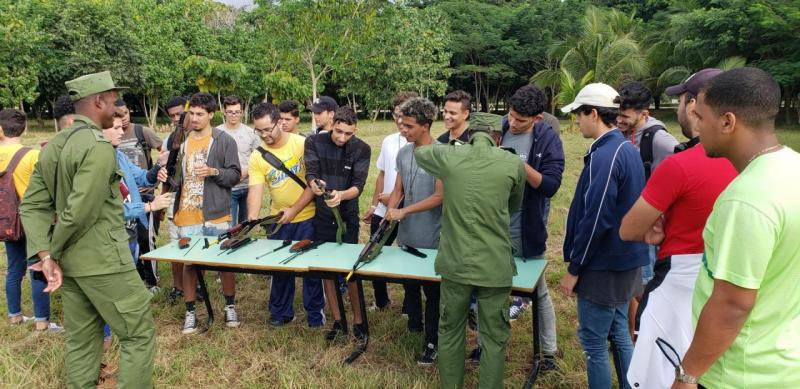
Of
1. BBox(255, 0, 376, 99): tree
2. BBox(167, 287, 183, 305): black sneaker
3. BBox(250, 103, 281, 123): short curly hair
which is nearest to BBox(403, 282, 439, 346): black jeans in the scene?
BBox(250, 103, 281, 123): short curly hair

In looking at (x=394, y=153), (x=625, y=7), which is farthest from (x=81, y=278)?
(x=625, y=7)

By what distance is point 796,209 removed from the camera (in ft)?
4.39

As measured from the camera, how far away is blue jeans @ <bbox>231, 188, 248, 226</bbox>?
217 inches

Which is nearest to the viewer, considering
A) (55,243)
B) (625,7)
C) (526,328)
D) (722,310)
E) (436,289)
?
(722,310)

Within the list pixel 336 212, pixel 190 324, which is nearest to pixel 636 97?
pixel 336 212

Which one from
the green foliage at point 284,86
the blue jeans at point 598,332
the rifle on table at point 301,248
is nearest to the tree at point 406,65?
the green foliage at point 284,86

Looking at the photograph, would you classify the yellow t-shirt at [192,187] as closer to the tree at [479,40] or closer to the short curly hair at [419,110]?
the short curly hair at [419,110]

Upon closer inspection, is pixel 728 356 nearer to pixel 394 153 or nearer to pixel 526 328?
pixel 526 328

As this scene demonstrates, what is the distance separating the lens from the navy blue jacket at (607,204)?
2598mm

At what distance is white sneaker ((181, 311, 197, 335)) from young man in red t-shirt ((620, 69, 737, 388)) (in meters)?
3.51

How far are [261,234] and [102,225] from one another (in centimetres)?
397

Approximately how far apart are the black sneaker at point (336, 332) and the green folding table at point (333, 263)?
8 centimetres

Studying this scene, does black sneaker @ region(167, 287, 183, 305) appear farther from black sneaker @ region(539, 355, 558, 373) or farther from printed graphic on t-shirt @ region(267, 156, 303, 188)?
black sneaker @ region(539, 355, 558, 373)

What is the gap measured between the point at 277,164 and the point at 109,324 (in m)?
1.75
